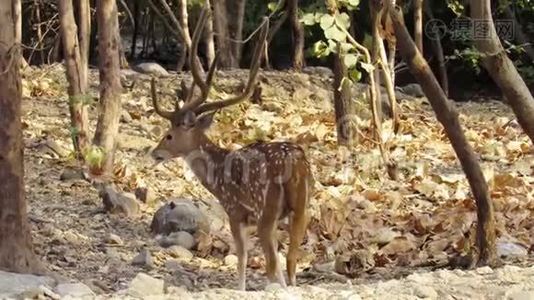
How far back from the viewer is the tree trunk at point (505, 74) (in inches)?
309

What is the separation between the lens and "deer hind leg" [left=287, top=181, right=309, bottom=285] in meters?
7.76

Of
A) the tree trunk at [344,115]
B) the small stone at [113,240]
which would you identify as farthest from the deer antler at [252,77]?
the tree trunk at [344,115]

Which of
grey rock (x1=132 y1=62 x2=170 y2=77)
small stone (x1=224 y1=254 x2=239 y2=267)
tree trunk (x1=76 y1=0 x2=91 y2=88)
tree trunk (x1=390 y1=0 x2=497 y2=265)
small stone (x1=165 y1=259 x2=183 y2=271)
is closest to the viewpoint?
tree trunk (x1=390 y1=0 x2=497 y2=265)

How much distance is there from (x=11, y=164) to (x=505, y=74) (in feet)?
11.7

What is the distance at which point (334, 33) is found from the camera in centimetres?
966

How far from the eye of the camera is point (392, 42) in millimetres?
14258

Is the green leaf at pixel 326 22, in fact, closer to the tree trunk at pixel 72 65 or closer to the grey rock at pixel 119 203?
the grey rock at pixel 119 203

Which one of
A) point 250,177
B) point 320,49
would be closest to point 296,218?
point 250,177

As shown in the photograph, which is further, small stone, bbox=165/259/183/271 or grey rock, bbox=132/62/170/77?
grey rock, bbox=132/62/170/77

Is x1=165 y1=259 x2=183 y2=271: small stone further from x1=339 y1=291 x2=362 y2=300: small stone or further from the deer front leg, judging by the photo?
x1=339 y1=291 x2=362 y2=300: small stone

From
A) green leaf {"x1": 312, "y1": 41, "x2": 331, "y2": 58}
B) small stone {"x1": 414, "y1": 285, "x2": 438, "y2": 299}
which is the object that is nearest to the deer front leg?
small stone {"x1": 414, "y1": 285, "x2": 438, "y2": 299}

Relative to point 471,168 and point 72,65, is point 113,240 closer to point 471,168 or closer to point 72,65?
point 72,65

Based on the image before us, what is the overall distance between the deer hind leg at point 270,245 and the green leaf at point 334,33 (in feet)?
7.84

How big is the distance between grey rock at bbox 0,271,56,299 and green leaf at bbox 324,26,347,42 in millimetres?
3698
